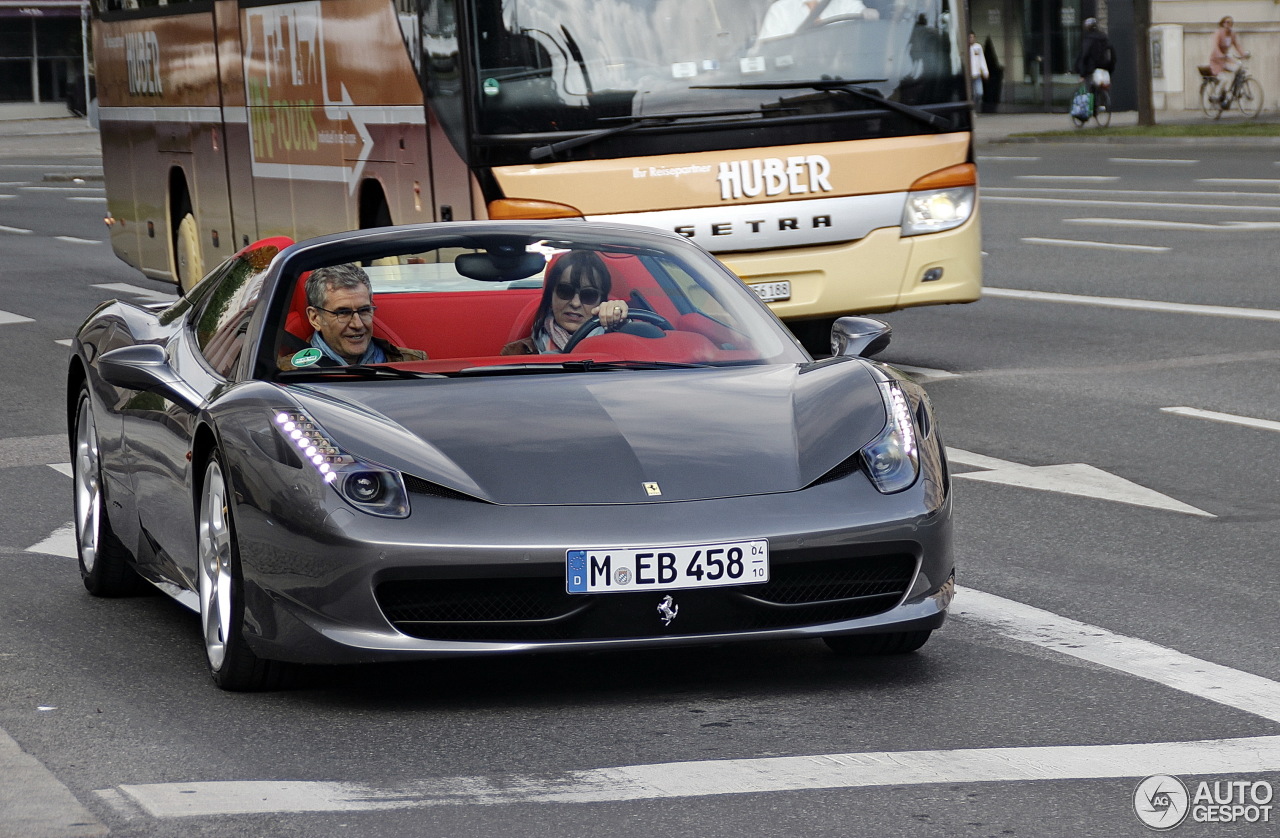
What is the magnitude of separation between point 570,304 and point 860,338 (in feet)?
2.77

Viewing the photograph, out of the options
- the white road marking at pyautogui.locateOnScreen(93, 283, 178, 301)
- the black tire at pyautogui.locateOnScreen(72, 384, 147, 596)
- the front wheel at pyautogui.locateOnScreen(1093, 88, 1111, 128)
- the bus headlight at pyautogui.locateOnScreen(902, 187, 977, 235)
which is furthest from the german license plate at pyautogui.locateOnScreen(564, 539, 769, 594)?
the front wheel at pyautogui.locateOnScreen(1093, 88, 1111, 128)

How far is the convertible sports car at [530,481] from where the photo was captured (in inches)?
205

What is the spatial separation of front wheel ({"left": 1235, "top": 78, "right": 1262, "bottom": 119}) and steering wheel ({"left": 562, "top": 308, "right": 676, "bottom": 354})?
35570mm

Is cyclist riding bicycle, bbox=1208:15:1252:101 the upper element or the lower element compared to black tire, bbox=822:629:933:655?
upper

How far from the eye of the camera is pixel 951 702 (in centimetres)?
535

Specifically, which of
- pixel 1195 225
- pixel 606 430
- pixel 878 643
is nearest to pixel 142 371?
pixel 606 430

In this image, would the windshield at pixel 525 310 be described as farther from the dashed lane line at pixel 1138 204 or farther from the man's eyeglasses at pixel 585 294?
the dashed lane line at pixel 1138 204

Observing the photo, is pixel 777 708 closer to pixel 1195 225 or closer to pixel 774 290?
pixel 774 290

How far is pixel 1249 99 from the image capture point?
134 feet

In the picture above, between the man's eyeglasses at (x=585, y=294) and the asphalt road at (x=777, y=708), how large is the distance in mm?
1098

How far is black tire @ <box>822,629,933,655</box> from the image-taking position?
19.0ft

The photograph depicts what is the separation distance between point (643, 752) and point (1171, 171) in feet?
87.3

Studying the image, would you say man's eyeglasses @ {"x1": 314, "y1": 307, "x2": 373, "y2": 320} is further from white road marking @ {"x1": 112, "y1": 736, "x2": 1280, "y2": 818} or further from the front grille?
white road marking @ {"x1": 112, "y1": 736, "x2": 1280, "y2": 818}

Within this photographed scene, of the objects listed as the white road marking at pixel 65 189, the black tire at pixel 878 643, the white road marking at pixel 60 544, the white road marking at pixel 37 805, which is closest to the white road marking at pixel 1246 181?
the white road marking at pixel 65 189
